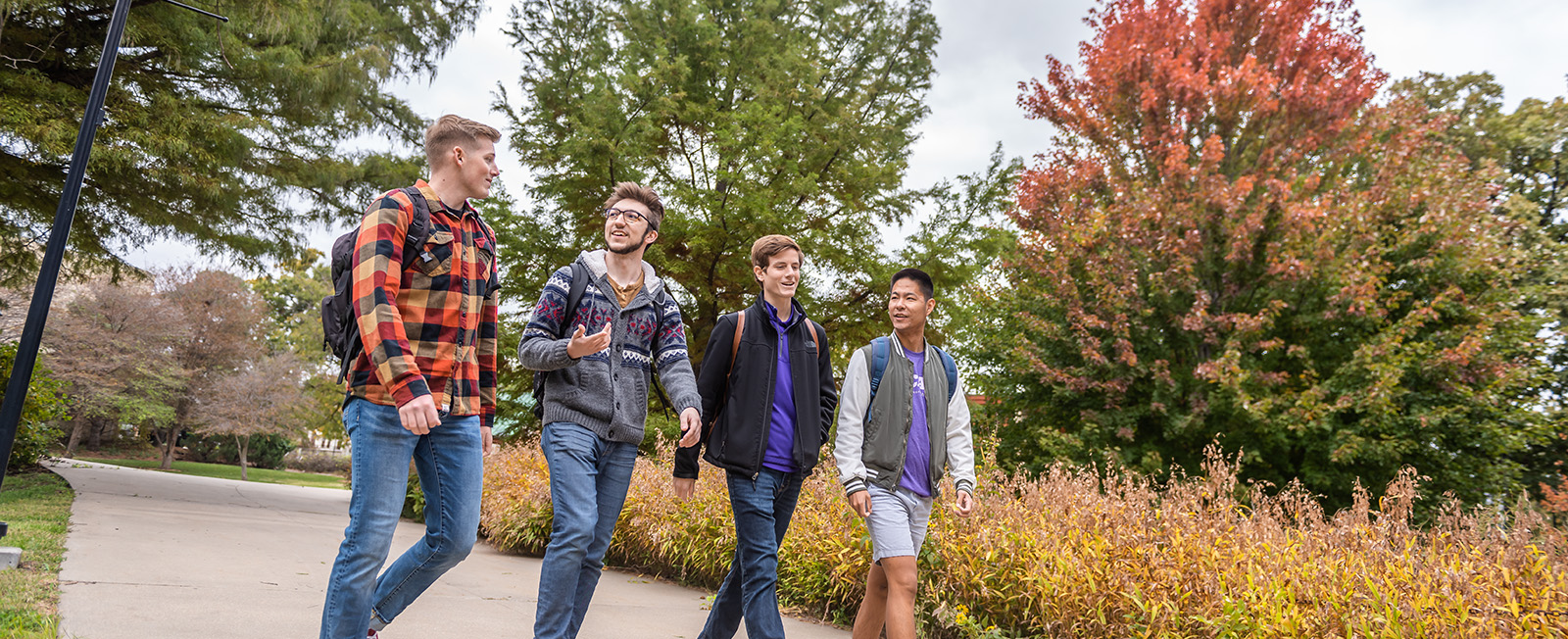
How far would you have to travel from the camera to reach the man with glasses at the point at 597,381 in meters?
2.88

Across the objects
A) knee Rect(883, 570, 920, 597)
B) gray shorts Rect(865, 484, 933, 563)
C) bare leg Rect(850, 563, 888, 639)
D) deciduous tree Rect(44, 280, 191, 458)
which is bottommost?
bare leg Rect(850, 563, 888, 639)

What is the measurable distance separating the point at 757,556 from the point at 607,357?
37.5 inches

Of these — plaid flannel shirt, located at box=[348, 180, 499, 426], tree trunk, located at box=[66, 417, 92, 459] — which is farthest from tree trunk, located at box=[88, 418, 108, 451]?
plaid flannel shirt, located at box=[348, 180, 499, 426]

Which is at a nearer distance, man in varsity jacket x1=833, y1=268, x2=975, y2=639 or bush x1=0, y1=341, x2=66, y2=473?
man in varsity jacket x1=833, y1=268, x2=975, y2=639

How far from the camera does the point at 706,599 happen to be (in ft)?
18.4

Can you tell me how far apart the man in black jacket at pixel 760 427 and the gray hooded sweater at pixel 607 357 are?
218 millimetres

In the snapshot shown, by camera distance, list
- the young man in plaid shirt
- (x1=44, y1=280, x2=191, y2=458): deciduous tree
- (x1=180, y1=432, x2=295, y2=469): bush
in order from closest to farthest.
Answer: the young man in plaid shirt, (x1=44, y1=280, x2=191, y2=458): deciduous tree, (x1=180, y1=432, x2=295, y2=469): bush

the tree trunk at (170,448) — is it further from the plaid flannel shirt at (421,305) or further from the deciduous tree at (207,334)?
the plaid flannel shirt at (421,305)

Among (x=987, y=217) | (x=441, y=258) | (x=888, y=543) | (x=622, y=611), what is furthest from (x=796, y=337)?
(x=987, y=217)

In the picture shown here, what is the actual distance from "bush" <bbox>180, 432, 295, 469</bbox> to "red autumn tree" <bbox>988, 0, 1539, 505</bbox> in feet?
112

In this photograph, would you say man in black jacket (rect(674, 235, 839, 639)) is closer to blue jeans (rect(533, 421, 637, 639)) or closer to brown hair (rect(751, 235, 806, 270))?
brown hair (rect(751, 235, 806, 270))

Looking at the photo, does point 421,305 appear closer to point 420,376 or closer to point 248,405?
point 420,376

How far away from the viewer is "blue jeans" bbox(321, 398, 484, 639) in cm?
241

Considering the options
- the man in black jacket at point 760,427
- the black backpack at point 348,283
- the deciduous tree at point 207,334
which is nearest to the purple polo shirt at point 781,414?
the man in black jacket at point 760,427
